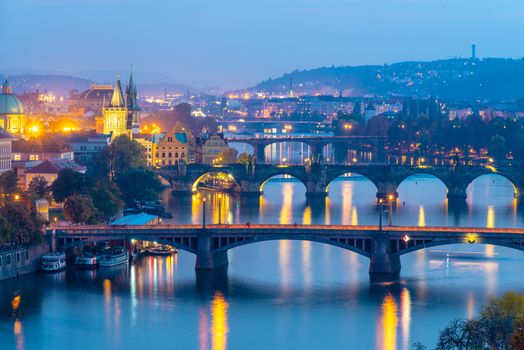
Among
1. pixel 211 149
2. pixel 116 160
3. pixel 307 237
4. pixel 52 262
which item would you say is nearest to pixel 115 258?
pixel 52 262

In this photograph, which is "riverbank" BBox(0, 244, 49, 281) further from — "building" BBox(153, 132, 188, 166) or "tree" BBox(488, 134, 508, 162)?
"tree" BBox(488, 134, 508, 162)

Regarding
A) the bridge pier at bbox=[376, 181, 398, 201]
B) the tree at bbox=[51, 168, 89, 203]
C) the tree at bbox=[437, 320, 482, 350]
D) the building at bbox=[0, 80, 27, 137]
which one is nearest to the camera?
the tree at bbox=[437, 320, 482, 350]

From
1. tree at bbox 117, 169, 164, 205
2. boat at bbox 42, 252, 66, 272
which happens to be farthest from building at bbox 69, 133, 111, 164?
boat at bbox 42, 252, 66, 272

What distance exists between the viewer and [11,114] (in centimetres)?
7975

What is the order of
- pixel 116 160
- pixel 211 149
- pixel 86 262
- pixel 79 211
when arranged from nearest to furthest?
pixel 86 262 < pixel 79 211 < pixel 116 160 < pixel 211 149

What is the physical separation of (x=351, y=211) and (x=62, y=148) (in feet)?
56.0

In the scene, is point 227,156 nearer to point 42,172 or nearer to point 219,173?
point 219,173

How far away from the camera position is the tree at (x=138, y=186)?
6462 cm

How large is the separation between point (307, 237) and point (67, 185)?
14.7 metres

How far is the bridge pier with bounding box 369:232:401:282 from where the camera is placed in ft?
148

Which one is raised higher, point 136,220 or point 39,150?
point 39,150

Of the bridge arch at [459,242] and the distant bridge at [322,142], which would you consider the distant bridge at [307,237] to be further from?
the distant bridge at [322,142]

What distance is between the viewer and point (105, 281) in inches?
1770

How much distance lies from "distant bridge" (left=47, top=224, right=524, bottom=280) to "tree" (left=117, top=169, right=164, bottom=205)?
16.9 meters
